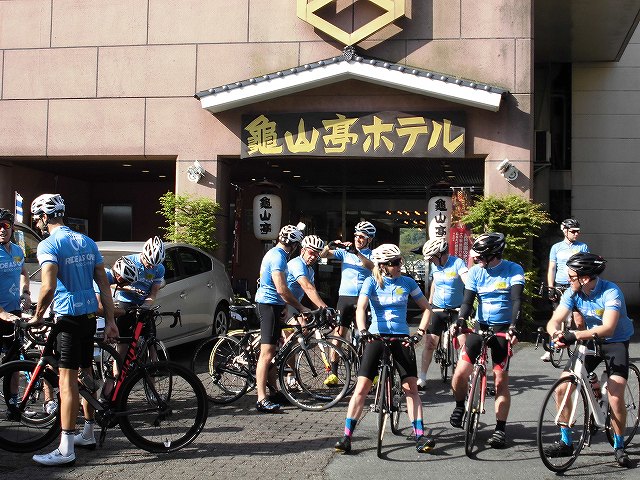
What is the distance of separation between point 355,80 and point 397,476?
33.7 ft

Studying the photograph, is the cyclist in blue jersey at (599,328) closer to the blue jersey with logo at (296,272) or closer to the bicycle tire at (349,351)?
the bicycle tire at (349,351)

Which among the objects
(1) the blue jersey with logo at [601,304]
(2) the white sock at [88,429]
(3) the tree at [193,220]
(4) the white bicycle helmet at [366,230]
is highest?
(3) the tree at [193,220]

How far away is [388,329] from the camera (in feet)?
→ 22.6

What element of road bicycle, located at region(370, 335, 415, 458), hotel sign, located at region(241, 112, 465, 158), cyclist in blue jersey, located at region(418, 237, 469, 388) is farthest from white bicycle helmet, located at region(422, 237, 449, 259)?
hotel sign, located at region(241, 112, 465, 158)

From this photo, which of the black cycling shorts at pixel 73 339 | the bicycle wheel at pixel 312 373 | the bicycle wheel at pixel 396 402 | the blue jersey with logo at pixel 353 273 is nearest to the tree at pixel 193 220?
the blue jersey with logo at pixel 353 273

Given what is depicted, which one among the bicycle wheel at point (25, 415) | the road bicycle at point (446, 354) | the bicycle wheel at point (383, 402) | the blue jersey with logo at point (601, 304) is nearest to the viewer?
the blue jersey with logo at point (601, 304)

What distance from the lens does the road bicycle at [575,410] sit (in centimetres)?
612

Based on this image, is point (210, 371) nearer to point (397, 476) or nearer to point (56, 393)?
point (56, 393)

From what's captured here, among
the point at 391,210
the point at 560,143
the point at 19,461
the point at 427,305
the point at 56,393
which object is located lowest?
the point at 19,461

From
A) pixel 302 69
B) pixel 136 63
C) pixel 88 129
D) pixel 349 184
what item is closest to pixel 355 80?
pixel 302 69

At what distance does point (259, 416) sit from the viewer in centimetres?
795

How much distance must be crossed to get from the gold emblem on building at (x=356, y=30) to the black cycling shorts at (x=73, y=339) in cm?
995

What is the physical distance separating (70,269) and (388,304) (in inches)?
103

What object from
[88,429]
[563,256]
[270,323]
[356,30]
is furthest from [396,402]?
[356,30]
